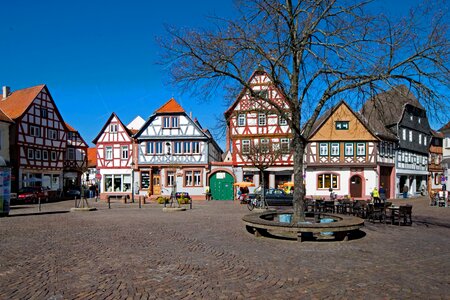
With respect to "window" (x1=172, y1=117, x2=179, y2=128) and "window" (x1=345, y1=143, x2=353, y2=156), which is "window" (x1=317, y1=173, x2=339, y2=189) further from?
"window" (x1=172, y1=117, x2=179, y2=128)

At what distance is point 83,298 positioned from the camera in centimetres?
607

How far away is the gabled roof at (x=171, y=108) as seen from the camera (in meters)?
40.6

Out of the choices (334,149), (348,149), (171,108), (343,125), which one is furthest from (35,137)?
(348,149)

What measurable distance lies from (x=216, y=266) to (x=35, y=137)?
4063cm

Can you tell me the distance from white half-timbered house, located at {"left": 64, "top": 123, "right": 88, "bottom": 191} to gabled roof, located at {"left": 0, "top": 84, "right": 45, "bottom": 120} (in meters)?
7.04

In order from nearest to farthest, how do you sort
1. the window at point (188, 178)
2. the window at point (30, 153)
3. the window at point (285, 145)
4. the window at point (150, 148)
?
the window at point (285, 145) → the window at point (188, 178) → the window at point (150, 148) → the window at point (30, 153)

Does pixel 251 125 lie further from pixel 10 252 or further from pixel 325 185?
pixel 10 252

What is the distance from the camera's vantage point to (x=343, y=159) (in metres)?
38.5

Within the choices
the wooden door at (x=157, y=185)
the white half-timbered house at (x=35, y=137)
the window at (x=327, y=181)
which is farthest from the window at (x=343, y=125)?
the white half-timbered house at (x=35, y=137)

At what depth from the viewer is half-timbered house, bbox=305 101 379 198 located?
38312 mm

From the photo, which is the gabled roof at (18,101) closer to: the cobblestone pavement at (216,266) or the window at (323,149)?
the window at (323,149)

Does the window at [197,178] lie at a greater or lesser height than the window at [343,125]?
lesser

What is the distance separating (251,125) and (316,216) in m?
25.0

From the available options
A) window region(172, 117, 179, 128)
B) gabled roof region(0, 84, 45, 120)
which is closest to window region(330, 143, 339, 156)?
window region(172, 117, 179, 128)
